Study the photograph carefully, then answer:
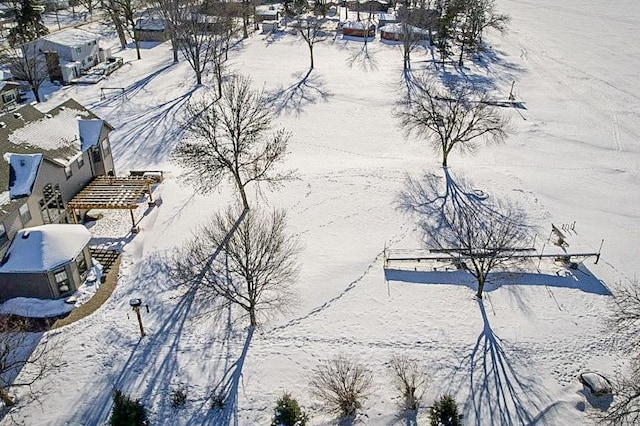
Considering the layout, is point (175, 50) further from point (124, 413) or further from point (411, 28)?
point (124, 413)

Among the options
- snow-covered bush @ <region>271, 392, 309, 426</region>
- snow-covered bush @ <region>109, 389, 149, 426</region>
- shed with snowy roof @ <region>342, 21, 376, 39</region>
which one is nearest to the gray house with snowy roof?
snow-covered bush @ <region>109, 389, 149, 426</region>

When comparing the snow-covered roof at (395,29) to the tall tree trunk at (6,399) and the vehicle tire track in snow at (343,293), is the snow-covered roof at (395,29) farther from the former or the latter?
the tall tree trunk at (6,399)

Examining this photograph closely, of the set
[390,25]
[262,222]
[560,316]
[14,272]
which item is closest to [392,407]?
[560,316]

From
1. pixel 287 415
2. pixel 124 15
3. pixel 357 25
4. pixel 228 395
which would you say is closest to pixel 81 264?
pixel 228 395

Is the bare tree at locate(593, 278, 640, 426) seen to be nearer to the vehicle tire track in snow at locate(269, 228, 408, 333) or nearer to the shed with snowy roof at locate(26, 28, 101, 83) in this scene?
the vehicle tire track in snow at locate(269, 228, 408, 333)

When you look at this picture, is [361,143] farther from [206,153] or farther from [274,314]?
[274,314]

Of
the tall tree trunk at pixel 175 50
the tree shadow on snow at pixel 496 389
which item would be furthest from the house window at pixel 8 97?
the tree shadow on snow at pixel 496 389
